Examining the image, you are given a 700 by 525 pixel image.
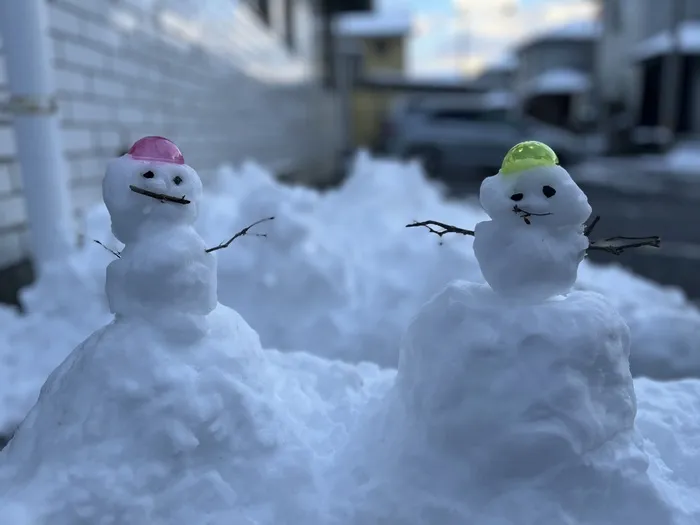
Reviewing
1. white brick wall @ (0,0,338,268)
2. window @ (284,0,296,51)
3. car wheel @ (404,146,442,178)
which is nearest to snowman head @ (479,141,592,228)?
white brick wall @ (0,0,338,268)

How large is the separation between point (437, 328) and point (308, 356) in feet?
2.68

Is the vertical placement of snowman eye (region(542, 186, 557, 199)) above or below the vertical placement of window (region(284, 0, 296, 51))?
below

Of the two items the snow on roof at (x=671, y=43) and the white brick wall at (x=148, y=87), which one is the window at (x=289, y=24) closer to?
the white brick wall at (x=148, y=87)

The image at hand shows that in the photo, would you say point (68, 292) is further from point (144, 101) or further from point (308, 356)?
point (144, 101)

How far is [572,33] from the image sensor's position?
1312 inches

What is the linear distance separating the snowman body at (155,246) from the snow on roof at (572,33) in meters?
34.5

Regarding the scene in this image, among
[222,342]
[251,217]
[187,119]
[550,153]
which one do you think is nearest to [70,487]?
[222,342]

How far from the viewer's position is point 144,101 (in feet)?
20.8

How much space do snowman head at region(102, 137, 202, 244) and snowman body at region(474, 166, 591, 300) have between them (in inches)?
31.9

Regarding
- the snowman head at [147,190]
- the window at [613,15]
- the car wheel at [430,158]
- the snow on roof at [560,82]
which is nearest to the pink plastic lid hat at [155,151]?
the snowman head at [147,190]

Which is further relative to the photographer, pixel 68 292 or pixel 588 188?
pixel 588 188

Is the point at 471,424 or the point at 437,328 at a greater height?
the point at 437,328

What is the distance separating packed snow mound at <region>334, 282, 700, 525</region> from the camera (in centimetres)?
154

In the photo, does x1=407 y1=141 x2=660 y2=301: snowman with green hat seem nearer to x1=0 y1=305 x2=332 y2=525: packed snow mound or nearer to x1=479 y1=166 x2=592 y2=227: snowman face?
x1=479 y1=166 x2=592 y2=227: snowman face
